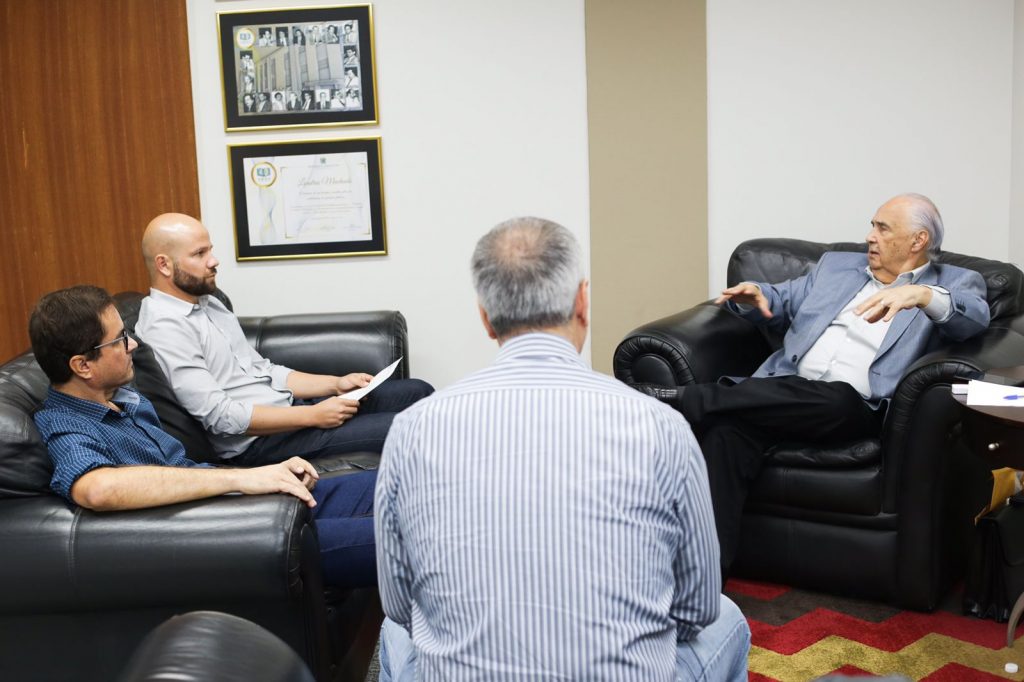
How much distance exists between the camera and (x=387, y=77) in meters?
4.21

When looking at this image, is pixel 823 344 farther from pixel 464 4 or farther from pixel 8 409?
pixel 8 409

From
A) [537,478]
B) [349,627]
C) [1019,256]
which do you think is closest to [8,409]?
[349,627]

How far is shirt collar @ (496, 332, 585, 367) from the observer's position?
56.0 inches

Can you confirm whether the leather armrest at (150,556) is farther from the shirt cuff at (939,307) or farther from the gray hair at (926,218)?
the gray hair at (926,218)

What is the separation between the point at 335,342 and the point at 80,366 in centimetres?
154

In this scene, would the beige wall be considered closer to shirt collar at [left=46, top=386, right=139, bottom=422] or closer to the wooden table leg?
the wooden table leg

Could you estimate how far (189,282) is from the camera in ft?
10.5

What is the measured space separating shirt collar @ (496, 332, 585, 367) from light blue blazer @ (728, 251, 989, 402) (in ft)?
6.53

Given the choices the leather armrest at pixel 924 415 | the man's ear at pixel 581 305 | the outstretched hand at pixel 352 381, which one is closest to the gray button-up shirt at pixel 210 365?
the outstretched hand at pixel 352 381

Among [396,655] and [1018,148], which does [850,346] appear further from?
[396,655]

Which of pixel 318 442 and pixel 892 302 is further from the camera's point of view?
pixel 318 442

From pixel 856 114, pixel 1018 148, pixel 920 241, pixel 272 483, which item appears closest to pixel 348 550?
pixel 272 483

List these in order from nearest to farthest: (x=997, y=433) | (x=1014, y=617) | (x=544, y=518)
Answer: (x=544, y=518) < (x=997, y=433) < (x=1014, y=617)

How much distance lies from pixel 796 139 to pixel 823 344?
42.5 inches
